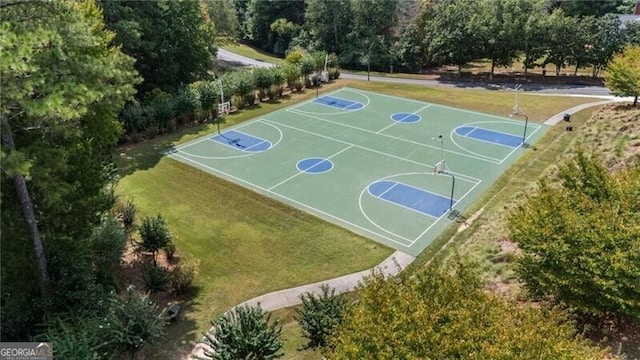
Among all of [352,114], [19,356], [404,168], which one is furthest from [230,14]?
[19,356]

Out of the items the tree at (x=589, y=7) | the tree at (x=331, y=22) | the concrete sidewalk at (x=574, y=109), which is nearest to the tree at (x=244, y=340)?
the concrete sidewalk at (x=574, y=109)

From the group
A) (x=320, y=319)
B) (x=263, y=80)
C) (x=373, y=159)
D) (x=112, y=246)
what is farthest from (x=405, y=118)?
(x=320, y=319)

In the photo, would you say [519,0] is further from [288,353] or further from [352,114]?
[288,353]

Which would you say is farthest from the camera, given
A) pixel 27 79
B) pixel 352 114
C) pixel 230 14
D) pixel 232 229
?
pixel 230 14

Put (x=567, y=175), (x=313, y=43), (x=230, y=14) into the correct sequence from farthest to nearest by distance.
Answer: (x=230, y=14) < (x=313, y=43) < (x=567, y=175)

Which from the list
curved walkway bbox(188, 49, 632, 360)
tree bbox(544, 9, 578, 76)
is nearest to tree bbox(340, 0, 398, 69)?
tree bbox(544, 9, 578, 76)

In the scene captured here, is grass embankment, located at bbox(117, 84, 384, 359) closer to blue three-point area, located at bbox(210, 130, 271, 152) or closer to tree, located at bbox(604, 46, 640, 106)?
blue three-point area, located at bbox(210, 130, 271, 152)
